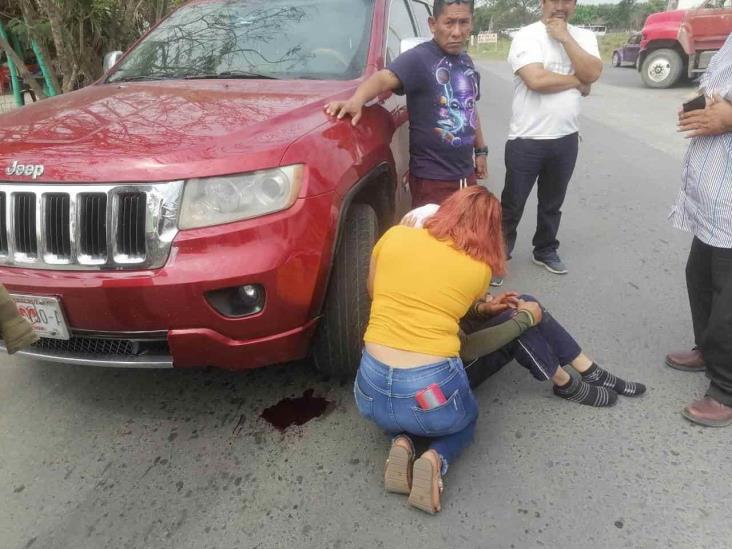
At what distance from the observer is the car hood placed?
2078 mm

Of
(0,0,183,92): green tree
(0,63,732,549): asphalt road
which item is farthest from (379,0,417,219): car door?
(0,0,183,92): green tree

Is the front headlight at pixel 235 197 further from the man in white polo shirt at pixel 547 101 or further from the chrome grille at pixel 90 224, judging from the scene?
the man in white polo shirt at pixel 547 101

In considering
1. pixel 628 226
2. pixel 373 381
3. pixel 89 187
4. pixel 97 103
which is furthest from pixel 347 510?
pixel 628 226

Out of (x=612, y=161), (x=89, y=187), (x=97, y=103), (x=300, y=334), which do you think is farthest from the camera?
(x=612, y=161)

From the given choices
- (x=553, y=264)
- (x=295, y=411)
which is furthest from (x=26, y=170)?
(x=553, y=264)

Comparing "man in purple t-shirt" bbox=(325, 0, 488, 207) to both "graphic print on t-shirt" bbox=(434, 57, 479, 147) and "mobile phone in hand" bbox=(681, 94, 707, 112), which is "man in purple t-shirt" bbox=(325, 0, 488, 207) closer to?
"graphic print on t-shirt" bbox=(434, 57, 479, 147)

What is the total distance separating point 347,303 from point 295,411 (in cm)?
59

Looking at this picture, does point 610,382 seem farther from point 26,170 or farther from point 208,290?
point 26,170

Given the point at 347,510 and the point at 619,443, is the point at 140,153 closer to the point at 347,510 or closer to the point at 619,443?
the point at 347,510

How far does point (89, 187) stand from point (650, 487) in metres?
2.28

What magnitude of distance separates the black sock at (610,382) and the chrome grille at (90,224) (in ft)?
6.04

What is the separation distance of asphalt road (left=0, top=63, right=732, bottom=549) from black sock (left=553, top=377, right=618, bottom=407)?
61 mm

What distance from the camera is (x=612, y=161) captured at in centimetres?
684

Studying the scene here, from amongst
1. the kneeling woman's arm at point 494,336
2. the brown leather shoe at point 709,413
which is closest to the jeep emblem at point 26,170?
the kneeling woman's arm at point 494,336
